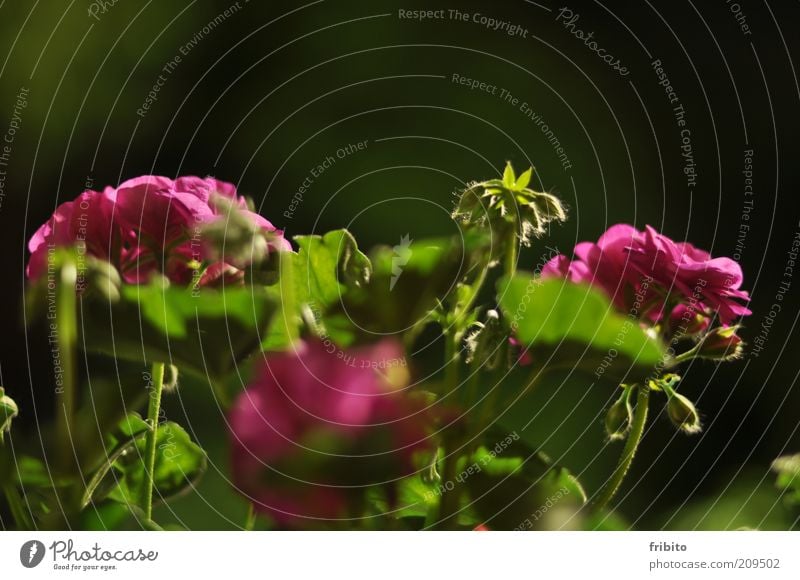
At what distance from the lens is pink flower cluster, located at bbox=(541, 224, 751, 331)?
35 centimetres

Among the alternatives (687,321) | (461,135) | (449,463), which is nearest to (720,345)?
(687,321)

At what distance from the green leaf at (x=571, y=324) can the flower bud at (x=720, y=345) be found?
5 centimetres

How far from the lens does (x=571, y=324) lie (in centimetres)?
31

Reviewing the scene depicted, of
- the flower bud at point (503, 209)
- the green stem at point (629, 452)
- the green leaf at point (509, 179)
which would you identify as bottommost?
the green stem at point (629, 452)

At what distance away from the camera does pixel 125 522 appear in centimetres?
34

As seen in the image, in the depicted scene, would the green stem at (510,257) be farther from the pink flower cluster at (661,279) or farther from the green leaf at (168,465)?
the green leaf at (168,465)

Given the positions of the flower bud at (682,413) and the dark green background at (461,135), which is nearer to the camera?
the flower bud at (682,413)

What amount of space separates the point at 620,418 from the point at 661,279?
0.19ft

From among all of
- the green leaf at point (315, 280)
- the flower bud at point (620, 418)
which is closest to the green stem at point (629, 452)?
the flower bud at point (620, 418)

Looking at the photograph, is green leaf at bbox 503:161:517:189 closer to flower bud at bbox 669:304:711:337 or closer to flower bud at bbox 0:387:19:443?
flower bud at bbox 669:304:711:337

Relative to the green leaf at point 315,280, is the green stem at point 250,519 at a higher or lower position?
lower

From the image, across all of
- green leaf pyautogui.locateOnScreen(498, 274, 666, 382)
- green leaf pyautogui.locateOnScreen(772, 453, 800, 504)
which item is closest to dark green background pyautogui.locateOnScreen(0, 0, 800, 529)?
green leaf pyautogui.locateOnScreen(772, 453, 800, 504)

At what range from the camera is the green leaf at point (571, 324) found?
0.31 meters
